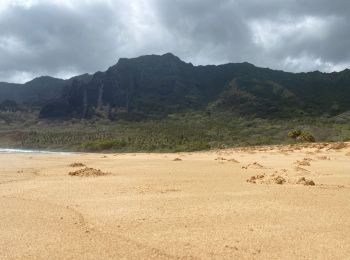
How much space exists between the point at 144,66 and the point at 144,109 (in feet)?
137

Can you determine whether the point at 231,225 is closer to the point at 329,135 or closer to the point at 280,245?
the point at 280,245

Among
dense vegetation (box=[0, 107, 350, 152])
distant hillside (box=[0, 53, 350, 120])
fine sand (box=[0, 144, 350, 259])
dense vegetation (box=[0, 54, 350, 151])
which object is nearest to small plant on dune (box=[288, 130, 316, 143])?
dense vegetation (box=[0, 107, 350, 152])

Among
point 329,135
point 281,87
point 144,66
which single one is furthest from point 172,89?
point 329,135

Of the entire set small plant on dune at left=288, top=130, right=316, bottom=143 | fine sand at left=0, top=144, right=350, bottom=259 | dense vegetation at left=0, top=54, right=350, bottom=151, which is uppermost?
dense vegetation at left=0, top=54, right=350, bottom=151

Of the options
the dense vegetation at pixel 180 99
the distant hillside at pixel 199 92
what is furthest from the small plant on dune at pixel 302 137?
the distant hillside at pixel 199 92

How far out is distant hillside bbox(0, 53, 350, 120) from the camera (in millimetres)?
147250

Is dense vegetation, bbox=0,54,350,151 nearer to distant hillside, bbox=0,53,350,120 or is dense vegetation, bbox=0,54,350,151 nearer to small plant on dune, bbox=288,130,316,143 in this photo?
distant hillside, bbox=0,53,350,120

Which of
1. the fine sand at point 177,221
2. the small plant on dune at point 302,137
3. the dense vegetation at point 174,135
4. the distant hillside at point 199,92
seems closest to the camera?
the fine sand at point 177,221

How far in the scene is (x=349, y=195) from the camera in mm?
10352

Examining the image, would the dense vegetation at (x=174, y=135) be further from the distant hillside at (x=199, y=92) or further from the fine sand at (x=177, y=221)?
the fine sand at (x=177, y=221)

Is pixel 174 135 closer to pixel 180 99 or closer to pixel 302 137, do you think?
pixel 302 137

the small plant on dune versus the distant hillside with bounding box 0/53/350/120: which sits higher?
the distant hillside with bounding box 0/53/350/120

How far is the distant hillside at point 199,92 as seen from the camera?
147250mm

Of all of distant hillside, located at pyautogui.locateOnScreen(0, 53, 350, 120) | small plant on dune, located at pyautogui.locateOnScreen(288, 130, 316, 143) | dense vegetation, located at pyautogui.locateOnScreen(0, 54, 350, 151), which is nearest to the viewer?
small plant on dune, located at pyautogui.locateOnScreen(288, 130, 316, 143)
